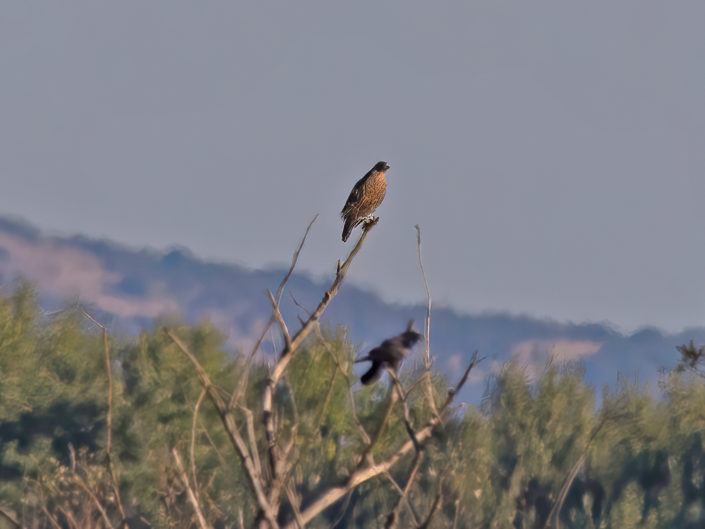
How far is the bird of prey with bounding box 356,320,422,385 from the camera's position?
2729 millimetres

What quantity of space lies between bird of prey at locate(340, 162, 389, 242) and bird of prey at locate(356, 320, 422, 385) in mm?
4608

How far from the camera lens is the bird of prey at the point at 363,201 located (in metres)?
7.54

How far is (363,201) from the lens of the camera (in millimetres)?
7543

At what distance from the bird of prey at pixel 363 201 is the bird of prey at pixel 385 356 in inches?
181

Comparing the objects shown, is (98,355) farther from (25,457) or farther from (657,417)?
(657,417)

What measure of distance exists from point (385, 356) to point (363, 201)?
485cm

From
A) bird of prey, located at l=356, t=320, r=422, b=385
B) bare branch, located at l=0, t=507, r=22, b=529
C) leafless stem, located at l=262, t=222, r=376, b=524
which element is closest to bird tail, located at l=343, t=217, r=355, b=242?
leafless stem, located at l=262, t=222, r=376, b=524

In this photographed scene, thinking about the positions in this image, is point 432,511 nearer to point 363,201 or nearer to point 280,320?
point 280,320

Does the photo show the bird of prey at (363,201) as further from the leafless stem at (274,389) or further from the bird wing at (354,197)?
the leafless stem at (274,389)

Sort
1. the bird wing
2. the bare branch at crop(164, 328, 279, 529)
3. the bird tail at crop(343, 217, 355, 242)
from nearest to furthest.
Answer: the bare branch at crop(164, 328, 279, 529) < the bird wing < the bird tail at crop(343, 217, 355, 242)

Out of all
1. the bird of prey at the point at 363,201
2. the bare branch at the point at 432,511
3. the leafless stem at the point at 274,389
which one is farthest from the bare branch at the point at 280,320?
the bird of prey at the point at 363,201

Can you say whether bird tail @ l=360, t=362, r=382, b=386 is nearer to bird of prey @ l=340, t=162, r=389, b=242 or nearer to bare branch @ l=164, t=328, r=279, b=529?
bare branch @ l=164, t=328, r=279, b=529

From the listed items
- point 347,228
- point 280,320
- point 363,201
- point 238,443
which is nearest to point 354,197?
point 363,201

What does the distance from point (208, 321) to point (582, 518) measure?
51.2 ft
